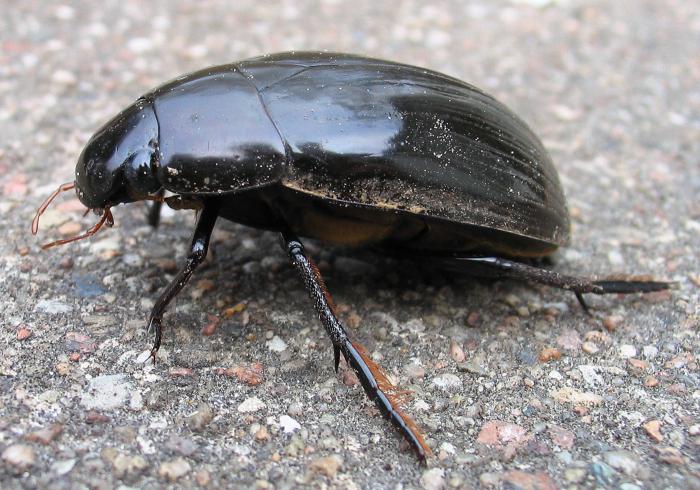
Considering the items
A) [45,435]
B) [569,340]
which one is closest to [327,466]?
[45,435]

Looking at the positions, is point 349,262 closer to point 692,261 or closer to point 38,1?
point 692,261

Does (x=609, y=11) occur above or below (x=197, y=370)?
above

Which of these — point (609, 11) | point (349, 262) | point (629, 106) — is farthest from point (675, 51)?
point (349, 262)

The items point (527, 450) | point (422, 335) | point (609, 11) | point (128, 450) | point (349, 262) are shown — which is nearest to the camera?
point (128, 450)

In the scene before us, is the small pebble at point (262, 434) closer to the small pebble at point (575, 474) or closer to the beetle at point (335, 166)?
the beetle at point (335, 166)

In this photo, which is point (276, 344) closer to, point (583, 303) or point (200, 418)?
point (200, 418)

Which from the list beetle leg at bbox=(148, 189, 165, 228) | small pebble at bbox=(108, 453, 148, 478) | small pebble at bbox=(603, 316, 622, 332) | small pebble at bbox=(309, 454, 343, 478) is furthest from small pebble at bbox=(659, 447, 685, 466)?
beetle leg at bbox=(148, 189, 165, 228)

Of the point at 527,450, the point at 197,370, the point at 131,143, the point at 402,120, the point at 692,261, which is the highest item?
the point at 402,120
